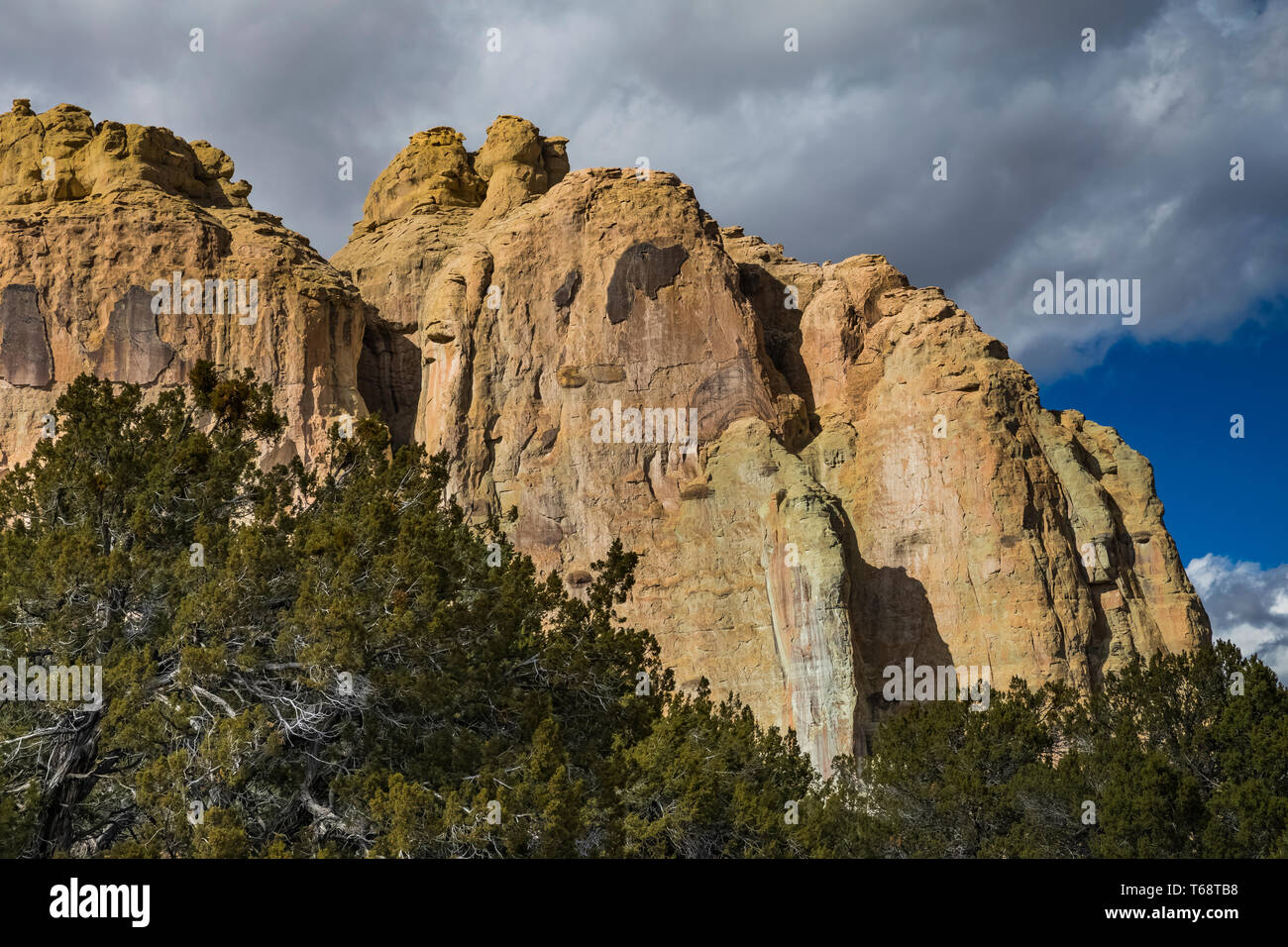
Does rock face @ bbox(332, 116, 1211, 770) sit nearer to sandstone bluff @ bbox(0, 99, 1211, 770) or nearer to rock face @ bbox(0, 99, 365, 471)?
sandstone bluff @ bbox(0, 99, 1211, 770)

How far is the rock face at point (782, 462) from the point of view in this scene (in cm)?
4409

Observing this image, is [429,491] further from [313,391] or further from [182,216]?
[182,216]

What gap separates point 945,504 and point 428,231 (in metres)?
28.8

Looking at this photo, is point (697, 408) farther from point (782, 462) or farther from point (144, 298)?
point (144, 298)

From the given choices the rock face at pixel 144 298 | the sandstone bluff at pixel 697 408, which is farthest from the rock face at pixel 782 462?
the rock face at pixel 144 298

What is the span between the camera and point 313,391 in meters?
50.6

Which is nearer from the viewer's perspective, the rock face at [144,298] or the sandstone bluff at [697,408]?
the sandstone bluff at [697,408]

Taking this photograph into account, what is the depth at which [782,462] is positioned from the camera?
46781mm

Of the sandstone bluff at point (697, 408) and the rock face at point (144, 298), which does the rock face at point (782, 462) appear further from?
the rock face at point (144, 298)

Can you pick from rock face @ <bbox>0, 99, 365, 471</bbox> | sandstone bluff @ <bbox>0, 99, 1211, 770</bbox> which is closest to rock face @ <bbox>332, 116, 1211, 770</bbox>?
sandstone bluff @ <bbox>0, 99, 1211, 770</bbox>

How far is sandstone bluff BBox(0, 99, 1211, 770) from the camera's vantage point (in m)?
44.6

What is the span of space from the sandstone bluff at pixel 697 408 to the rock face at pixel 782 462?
4.1 inches
